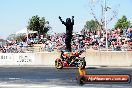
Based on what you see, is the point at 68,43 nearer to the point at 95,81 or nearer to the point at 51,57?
the point at 51,57

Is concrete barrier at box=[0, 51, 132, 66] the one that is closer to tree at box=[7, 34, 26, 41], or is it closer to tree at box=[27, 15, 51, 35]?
tree at box=[7, 34, 26, 41]

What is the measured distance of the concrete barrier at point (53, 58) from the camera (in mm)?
25984

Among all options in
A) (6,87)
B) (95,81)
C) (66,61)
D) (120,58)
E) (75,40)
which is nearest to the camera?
(95,81)

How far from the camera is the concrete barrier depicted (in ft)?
85.3

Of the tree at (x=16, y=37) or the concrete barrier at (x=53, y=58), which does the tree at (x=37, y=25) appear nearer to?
the tree at (x=16, y=37)

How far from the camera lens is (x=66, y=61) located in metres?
23.8

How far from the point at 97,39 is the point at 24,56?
321 inches

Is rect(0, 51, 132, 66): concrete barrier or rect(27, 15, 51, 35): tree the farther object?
rect(27, 15, 51, 35): tree

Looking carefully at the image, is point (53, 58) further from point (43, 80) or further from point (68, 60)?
point (43, 80)

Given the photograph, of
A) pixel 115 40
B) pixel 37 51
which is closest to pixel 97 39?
pixel 115 40

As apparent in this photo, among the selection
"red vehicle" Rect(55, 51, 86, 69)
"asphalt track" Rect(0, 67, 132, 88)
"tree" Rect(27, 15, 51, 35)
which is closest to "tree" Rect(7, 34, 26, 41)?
"tree" Rect(27, 15, 51, 35)

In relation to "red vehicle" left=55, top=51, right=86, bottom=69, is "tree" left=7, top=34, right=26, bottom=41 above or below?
above

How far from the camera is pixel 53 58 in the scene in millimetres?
27656

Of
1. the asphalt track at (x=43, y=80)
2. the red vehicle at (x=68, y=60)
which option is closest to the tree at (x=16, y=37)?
the red vehicle at (x=68, y=60)
